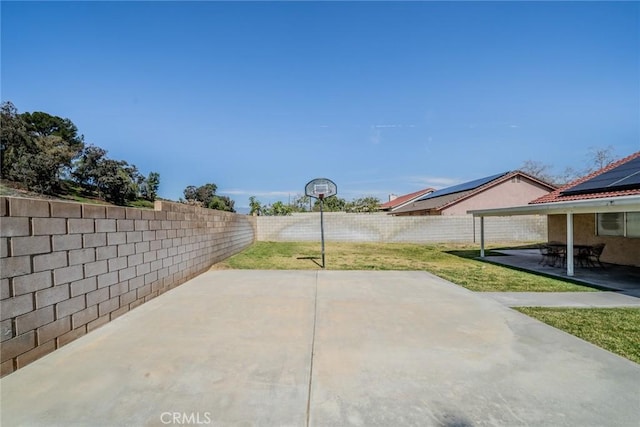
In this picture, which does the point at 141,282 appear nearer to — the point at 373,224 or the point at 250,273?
the point at 250,273

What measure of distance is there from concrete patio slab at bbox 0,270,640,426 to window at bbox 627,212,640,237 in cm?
754

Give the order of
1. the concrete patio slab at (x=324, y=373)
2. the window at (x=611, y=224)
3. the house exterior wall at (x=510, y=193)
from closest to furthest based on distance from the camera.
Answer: the concrete patio slab at (x=324, y=373) < the window at (x=611, y=224) < the house exterior wall at (x=510, y=193)

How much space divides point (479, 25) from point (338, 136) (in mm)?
10779

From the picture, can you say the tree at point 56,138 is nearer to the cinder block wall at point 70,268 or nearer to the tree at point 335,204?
the cinder block wall at point 70,268

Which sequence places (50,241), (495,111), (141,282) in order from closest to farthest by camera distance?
(50,241) < (141,282) < (495,111)

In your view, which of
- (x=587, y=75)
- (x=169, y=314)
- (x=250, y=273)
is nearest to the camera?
(x=169, y=314)

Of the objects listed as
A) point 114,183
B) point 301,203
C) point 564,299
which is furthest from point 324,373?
point 301,203

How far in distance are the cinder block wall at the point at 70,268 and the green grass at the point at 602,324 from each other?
6078 millimetres

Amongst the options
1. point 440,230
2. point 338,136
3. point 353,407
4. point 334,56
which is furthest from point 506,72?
point 353,407

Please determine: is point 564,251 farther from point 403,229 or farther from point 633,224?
→ point 403,229

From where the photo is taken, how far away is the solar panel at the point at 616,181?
7.28 meters

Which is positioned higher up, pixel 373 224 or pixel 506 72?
pixel 506 72

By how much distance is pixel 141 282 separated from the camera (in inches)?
193

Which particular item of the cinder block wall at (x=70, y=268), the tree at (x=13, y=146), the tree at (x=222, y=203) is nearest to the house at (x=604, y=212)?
the cinder block wall at (x=70, y=268)
